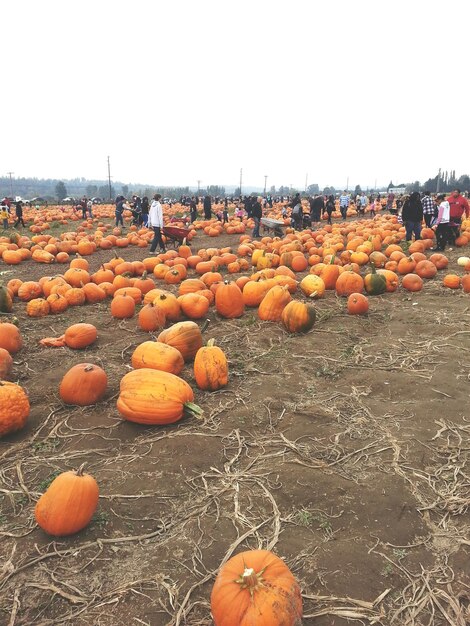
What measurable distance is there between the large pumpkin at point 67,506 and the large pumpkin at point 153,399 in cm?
122

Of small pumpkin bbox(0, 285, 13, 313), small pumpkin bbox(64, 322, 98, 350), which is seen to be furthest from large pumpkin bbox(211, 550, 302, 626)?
small pumpkin bbox(0, 285, 13, 313)

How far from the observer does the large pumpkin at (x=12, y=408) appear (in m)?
4.11

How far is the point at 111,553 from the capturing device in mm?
2908

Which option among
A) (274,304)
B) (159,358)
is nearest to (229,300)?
(274,304)

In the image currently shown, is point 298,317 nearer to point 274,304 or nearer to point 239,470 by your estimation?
point 274,304

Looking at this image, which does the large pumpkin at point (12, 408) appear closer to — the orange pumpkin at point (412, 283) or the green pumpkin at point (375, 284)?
the green pumpkin at point (375, 284)

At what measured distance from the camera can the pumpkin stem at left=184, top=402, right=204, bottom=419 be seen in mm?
4375

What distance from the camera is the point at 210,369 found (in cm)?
503

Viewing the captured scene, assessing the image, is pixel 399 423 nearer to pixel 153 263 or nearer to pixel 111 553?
pixel 111 553

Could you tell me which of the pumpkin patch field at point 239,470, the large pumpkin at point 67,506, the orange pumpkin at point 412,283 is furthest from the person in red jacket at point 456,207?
the large pumpkin at point 67,506

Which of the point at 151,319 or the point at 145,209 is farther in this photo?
the point at 145,209

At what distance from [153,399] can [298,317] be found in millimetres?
3218

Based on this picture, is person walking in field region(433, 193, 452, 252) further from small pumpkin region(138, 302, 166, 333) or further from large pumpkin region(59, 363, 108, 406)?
large pumpkin region(59, 363, 108, 406)

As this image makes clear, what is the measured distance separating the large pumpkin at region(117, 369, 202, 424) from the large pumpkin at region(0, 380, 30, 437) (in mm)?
889
